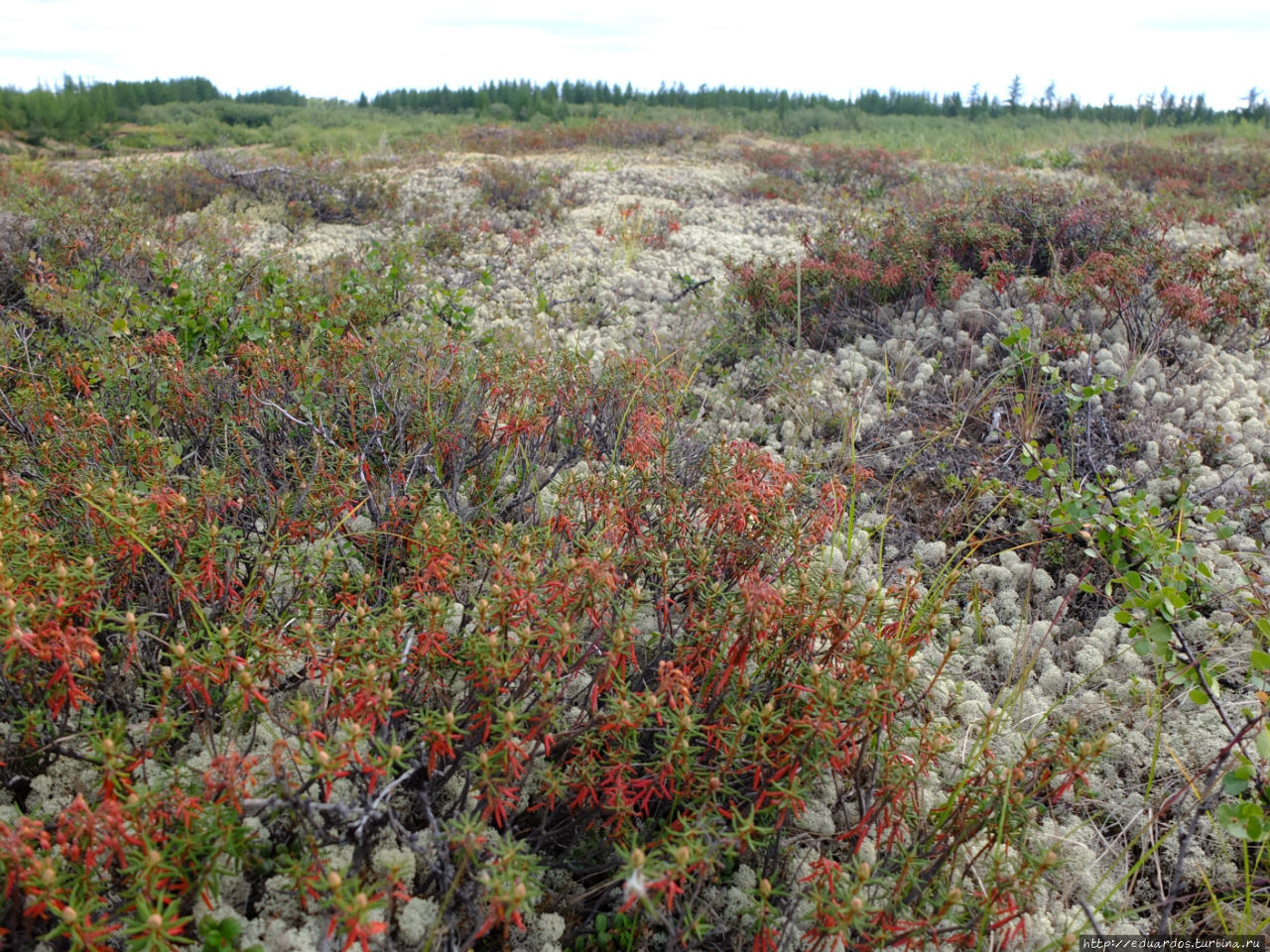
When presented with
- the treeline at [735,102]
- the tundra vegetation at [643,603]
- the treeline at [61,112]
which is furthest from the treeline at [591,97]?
the tundra vegetation at [643,603]

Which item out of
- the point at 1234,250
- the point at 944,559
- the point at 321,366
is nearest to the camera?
the point at 944,559

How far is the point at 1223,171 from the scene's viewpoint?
13523 mm

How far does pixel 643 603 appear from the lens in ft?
9.10

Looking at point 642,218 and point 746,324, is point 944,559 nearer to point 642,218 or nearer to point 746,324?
point 746,324

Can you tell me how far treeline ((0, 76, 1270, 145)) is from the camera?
24.3m

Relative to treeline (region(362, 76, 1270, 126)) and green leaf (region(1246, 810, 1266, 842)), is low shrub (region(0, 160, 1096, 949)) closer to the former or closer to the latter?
green leaf (region(1246, 810, 1266, 842))

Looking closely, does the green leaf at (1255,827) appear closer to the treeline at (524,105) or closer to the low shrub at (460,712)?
the low shrub at (460,712)

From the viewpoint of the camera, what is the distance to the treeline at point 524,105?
2428cm

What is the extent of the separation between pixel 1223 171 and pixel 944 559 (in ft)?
46.4

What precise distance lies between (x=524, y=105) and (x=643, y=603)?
36.2 metres

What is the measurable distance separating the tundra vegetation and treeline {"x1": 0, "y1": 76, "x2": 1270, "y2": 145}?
23.8 m

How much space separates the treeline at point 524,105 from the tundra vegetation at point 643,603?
23.8 meters

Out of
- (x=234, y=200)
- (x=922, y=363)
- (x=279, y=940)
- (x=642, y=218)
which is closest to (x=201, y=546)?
(x=279, y=940)

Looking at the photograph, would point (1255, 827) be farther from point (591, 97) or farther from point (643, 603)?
point (591, 97)
